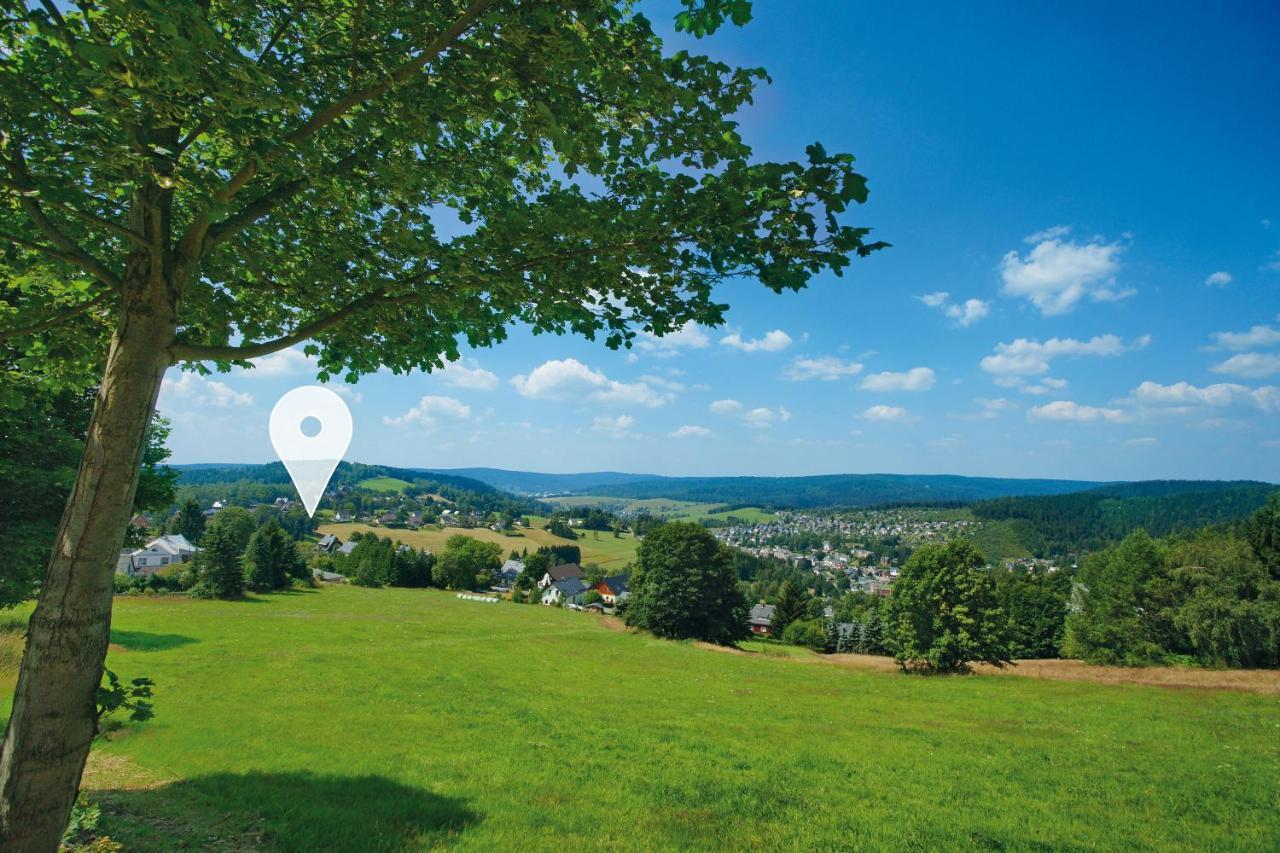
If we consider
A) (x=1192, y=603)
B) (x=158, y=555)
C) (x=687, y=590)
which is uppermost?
(x=1192, y=603)

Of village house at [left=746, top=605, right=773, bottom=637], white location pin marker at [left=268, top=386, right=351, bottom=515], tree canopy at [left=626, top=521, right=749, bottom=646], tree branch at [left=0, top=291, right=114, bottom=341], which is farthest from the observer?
village house at [left=746, top=605, right=773, bottom=637]

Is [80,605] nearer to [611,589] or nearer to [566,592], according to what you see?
[566,592]

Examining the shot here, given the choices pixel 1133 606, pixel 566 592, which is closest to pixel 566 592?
pixel 566 592

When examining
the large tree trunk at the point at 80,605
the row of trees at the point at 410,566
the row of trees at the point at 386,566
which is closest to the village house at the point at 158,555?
the row of trees at the point at 410,566

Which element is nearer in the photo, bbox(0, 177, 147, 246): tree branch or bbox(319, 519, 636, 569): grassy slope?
bbox(0, 177, 147, 246): tree branch

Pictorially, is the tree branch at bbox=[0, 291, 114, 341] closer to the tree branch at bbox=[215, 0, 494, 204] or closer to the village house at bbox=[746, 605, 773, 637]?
the tree branch at bbox=[215, 0, 494, 204]

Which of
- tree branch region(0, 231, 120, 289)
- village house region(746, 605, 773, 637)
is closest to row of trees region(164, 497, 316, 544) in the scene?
village house region(746, 605, 773, 637)

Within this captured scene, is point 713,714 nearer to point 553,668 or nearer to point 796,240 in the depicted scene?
point 553,668
